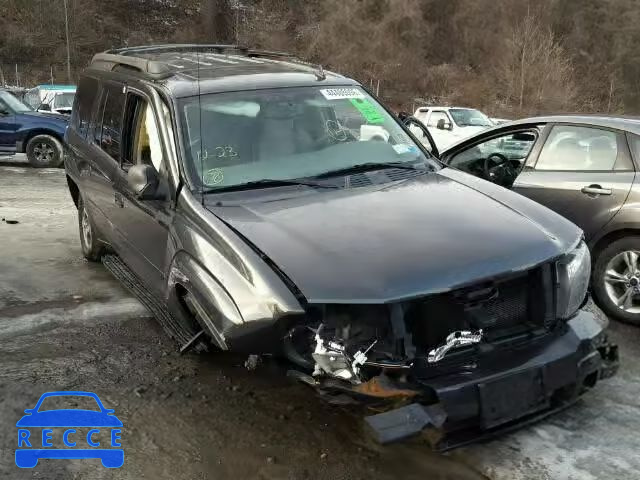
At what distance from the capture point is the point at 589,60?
45.1m

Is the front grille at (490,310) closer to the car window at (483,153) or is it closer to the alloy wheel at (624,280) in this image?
the alloy wheel at (624,280)

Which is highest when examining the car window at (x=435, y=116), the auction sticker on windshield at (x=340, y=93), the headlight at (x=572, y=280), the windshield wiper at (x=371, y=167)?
the auction sticker on windshield at (x=340, y=93)

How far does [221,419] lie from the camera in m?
3.73

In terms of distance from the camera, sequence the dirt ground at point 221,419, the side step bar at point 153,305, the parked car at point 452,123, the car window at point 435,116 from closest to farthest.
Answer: the dirt ground at point 221,419 < the side step bar at point 153,305 < the parked car at point 452,123 < the car window at point 435,116

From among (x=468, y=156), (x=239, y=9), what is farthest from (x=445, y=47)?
(x=468, y=156)

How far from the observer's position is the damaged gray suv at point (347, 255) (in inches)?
116

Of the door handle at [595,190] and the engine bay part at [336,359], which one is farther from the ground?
the door handle at [595,190]

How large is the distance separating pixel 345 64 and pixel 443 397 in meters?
46.7

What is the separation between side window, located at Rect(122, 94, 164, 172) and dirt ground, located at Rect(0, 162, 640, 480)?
51.4 inches

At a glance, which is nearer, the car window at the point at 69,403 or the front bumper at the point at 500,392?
the front bumper at the point at 500,392

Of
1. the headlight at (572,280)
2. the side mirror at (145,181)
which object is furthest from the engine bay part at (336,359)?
the side mirror at (145,181)

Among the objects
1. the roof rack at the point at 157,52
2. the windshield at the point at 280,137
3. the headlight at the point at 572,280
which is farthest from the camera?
the roof rack at the point at 157,52

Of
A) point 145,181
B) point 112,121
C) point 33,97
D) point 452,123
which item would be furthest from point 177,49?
point 33,97

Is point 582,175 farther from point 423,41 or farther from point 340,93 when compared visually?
point 423,41
